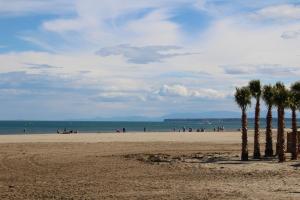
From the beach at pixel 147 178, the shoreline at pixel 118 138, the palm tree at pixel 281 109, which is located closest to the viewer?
the beach at pixel 147 178

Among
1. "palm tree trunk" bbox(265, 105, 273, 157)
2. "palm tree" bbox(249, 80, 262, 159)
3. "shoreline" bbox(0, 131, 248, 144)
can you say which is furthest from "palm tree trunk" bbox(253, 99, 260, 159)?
"shoreline" bbox(0, 131, 248, 144)

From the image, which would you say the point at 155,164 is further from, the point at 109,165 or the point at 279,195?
the point at 279,195

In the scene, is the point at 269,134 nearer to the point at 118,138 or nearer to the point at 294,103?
the point at 294,103

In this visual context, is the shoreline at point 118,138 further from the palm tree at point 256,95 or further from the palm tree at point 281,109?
the palm tree at point 281,109

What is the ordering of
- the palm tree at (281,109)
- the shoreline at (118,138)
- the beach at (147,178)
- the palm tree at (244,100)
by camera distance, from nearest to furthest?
the beach at (147,178), the palm tree at (281,109), the palm tree at (244,100), the shoreline at (118,138)

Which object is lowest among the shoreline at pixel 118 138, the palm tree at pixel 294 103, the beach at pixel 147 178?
the beach at pixel 147 178

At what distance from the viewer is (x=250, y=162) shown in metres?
30.4

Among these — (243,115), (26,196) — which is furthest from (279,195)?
(243,115)

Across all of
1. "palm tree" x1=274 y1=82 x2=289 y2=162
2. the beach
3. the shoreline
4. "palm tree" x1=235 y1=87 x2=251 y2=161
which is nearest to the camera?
the beach

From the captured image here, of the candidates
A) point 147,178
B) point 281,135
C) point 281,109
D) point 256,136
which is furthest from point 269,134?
point 147,178

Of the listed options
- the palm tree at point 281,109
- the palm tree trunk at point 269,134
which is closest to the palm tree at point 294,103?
the palm tree at point 281,109

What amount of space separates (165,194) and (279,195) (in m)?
3.64

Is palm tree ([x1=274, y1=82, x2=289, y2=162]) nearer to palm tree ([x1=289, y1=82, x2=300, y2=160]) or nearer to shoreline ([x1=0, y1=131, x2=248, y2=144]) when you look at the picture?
palm tree ([x1=289, y1=82, x2=300, y2=160])

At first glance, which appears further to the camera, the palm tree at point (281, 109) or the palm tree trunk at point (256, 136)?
the palm tree trunk at point (256, 136)
